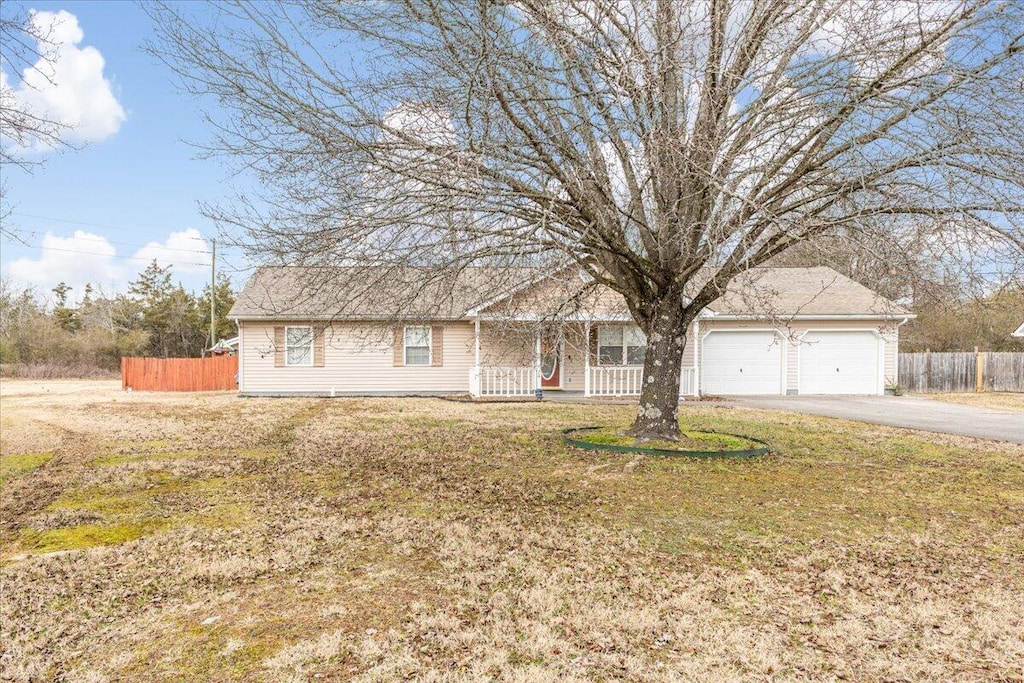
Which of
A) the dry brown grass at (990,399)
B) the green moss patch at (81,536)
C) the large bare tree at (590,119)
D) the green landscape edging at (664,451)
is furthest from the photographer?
the dry brown grass at (990,399)

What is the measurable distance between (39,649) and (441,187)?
15.6ft

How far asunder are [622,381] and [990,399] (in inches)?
453

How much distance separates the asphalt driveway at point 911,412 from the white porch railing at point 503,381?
226 inches

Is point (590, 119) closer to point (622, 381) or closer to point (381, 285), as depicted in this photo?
point (381, 285)

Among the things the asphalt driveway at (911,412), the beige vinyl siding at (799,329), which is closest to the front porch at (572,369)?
the beige vinyl siding at (799,329)

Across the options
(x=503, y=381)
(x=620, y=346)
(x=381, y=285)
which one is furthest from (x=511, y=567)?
(x=620, y=346)

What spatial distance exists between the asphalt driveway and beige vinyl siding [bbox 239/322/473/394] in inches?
324

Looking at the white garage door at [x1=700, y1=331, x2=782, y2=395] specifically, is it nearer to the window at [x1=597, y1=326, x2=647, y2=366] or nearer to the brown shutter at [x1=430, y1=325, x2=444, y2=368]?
the window at [x1=597, y1=326, x2=647, y2=366]

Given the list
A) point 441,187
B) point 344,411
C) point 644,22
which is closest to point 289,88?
point 441,187

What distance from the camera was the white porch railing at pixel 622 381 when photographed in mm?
17859

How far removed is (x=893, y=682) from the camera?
2799mm

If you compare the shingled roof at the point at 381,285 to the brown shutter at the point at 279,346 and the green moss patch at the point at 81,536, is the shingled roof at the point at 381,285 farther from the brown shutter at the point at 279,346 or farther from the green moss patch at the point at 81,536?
the brown shutter at the point at 279,346

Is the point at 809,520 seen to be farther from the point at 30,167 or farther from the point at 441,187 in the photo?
the point at 30,167

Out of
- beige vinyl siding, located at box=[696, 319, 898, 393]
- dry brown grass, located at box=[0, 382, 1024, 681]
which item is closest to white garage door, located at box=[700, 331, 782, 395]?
beige vinyl siding, located at box=[696, 319, 898, 393]
